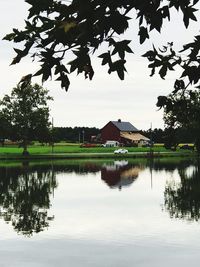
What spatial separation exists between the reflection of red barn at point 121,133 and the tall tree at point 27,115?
58152 mm

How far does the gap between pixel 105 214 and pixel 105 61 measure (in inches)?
849

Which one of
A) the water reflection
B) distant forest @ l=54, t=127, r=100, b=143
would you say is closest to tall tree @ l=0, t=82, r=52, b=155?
the water reflection

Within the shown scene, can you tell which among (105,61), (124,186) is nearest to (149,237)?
(105,61)

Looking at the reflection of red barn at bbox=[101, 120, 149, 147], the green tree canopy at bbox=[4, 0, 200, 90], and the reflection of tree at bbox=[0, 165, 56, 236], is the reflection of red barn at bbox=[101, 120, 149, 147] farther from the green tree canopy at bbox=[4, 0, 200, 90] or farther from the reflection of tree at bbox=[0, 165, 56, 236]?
the green tree canopy at bbox=[4, 0, 200, 90]

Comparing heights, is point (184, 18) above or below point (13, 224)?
above

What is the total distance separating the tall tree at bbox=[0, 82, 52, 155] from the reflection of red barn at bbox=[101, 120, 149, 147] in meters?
58.2

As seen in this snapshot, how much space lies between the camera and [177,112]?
7.68m

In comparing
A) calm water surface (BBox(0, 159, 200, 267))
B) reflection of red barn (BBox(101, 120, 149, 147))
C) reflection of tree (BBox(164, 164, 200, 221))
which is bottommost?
calm water surface (BBox(0, 159, 200, 267))

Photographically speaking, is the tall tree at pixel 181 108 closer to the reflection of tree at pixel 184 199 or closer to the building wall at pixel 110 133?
the reflection of tree at pixel 184 199

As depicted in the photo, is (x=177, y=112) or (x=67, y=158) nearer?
(x=177, y=112)

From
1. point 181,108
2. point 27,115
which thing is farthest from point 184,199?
point 27,115

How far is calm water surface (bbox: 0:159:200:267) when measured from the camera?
16859mm

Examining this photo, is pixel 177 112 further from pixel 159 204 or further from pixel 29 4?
pixel 159 204

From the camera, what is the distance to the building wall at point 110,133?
503 ft
